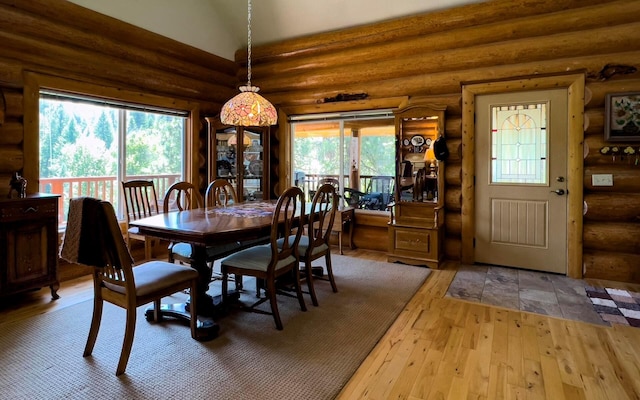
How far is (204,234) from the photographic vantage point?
2426 millimetres

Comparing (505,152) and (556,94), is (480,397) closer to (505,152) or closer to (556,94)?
(505,152)

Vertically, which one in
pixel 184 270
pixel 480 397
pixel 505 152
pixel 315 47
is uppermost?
pixel 315 47

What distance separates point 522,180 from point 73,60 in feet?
16.9

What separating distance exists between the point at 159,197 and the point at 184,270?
316cm

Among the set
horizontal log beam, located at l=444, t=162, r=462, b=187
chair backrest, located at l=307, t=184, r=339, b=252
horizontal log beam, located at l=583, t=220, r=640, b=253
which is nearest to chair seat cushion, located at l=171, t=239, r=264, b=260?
chair backrest, located at l=307, t=184, r=339, b=252

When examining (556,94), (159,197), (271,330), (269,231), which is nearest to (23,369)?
(271,330)

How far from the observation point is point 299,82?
18.7 ft

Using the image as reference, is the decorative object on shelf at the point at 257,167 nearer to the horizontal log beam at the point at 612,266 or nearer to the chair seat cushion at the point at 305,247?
the chair seat cushion at the point at 305,247

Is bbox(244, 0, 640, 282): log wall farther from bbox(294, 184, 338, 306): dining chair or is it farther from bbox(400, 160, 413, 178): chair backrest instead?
bbox(294, 184, 338, 306): dining chair

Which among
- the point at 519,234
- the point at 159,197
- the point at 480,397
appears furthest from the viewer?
the point at 159,197

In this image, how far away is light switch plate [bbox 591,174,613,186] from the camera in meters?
3.92

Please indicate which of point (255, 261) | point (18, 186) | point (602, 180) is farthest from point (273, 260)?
point (602, 180)

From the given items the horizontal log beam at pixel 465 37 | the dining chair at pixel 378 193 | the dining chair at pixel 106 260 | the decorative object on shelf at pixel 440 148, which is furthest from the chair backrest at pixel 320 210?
the horizontal log beam at pixel 465 37

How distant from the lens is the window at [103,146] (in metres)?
4.05
